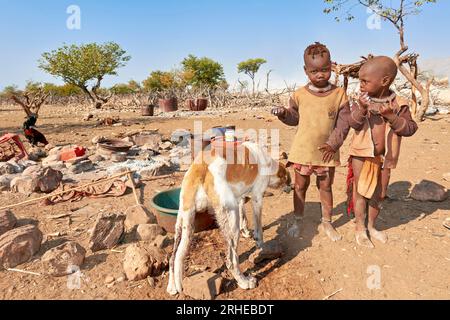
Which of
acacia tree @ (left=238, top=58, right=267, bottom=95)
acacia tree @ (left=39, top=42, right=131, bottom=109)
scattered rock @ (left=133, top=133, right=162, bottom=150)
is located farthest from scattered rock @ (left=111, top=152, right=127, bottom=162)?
acacia tree @ (left=238, top=58, right=267, bottom=95)

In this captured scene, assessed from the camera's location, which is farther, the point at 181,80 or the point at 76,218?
the point at 181,80

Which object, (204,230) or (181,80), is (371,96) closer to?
(204,230)

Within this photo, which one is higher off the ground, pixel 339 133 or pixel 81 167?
pixel 339 133

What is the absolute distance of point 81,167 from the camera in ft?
20.5

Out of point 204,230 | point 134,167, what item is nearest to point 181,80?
point 134,167

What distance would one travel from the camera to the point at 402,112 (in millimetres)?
2814

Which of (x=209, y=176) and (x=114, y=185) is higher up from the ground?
(x=209, y=176)

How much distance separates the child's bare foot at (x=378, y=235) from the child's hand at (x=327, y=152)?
3.27 feet

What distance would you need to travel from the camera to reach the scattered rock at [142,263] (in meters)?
2.72

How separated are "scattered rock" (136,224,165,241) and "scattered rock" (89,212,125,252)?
0.66 ft

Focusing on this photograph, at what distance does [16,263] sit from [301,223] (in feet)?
9.87

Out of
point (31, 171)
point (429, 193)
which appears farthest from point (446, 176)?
point (31, 171)

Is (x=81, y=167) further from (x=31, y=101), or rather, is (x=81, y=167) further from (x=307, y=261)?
(x=31, y=101)

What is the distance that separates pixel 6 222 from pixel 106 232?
122 centimetres
